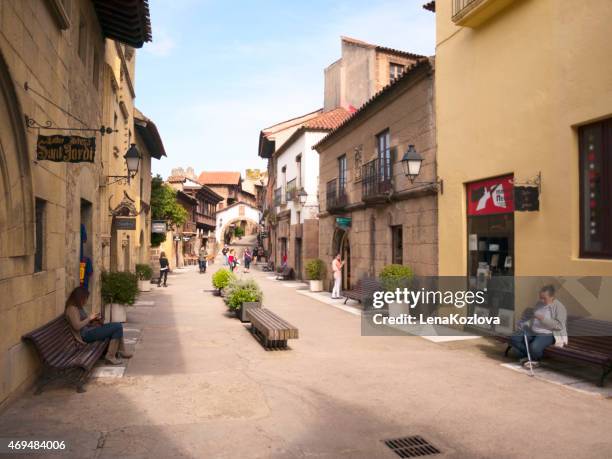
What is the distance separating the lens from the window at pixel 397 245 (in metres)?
13.5

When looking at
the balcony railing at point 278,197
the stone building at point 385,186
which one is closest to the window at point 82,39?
the stone building at point 385,186

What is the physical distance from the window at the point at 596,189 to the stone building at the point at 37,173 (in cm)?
693

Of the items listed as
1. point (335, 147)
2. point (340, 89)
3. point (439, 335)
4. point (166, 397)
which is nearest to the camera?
point (166, 397)

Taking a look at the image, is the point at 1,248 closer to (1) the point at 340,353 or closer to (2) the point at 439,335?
(1) the point at 340,353

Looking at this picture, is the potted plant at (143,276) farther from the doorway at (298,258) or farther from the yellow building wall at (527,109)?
the yellow building wall at (527,109)

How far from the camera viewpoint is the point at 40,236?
647cm

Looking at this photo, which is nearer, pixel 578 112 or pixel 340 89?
pixel 578 112

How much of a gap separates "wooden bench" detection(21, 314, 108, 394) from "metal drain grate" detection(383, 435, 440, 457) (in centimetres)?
355

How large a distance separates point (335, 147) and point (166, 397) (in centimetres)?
1425

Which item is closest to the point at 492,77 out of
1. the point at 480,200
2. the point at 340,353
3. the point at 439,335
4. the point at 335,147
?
the point at 480,200

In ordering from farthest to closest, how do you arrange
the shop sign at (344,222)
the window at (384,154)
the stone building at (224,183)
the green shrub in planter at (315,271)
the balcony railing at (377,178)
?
the stone building at (224,183)
the green shrub in planter at (315,271)
the shop sign at (344,222)
the window at (384,154)
the balcony railing at (377,178)

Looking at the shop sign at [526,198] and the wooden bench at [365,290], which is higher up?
the shop sign at [526,198]

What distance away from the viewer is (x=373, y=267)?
1503cm

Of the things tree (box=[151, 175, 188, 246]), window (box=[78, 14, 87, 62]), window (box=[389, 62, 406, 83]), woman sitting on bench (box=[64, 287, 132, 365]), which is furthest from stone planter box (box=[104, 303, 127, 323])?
window (box=[389, 62, 406, 83])
